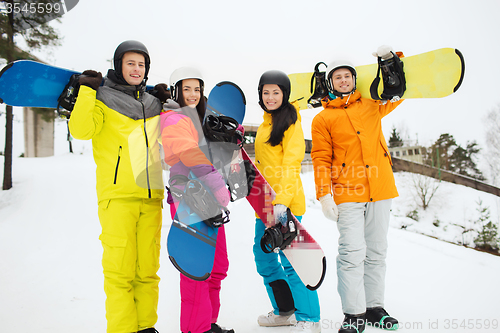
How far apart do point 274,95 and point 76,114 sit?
145 centimetres

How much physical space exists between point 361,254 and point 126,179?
1.88 m

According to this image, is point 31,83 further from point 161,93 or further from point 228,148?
point 228,148

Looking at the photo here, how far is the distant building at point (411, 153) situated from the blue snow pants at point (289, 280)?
19.1m

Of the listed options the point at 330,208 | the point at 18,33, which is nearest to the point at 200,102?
the point at 330,208

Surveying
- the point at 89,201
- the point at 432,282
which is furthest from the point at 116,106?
the point at 89,201

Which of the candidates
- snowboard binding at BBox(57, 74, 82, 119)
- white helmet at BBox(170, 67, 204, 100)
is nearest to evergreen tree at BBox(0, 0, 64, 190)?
snowboard binding at BBox(57, 74, 82, 119)

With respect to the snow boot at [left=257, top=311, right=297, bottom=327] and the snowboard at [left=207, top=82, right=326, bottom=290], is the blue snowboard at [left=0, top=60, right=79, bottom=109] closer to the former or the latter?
the snowboard at [left=207, top=82, right=326, bottom=290]

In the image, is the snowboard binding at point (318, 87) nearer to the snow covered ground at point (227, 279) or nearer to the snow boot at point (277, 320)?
the snow covered ground at point (227, 279)

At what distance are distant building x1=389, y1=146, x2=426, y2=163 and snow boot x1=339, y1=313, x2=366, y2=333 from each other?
19.0 meters

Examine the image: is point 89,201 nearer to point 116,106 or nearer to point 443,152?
point 116,106

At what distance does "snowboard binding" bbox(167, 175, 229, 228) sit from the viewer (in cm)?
188

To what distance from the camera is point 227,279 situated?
3709mm

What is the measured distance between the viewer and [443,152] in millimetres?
20922

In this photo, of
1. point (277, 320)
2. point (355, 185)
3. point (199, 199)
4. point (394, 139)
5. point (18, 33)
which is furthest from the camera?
point (394, 139)
